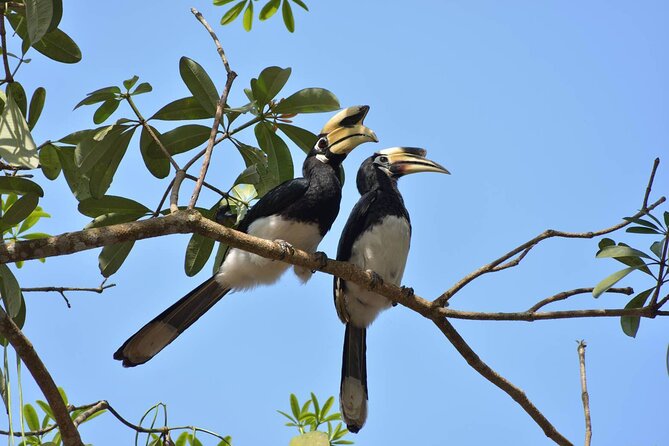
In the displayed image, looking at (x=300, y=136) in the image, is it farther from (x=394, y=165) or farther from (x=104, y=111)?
(x=394, y=165)

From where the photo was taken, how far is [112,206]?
357 centimetres

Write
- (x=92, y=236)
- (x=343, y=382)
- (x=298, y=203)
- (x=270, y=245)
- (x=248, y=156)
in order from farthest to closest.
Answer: (x=343, y=382) → (x=298, y=203) → (x=248, y=156) → (x=270, y=245) → (x=92, y=236)

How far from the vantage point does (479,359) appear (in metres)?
3.34

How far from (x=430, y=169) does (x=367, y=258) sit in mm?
839

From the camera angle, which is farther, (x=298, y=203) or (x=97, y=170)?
(x=298, y=203)

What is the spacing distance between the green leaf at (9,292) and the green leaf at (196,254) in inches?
42.8

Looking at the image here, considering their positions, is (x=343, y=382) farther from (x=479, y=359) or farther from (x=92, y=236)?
(x=92, y=236)

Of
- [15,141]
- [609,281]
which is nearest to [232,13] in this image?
[15,141]

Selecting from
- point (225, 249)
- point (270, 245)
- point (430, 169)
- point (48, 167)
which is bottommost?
point (270, 245)

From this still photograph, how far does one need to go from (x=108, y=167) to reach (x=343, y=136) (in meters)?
1.58

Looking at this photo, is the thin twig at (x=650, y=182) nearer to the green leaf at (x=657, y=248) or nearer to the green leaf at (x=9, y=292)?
the green leaf at (x=657, y=248)

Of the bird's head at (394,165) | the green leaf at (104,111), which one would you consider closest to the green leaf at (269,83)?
the green leaf at (104,111)

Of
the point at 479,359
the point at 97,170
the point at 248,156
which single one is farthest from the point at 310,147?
the point at 479,359

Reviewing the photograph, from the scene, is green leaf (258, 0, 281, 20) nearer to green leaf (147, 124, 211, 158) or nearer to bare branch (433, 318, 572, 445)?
green leaf (147, 124, 211, 158)
